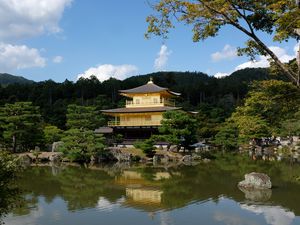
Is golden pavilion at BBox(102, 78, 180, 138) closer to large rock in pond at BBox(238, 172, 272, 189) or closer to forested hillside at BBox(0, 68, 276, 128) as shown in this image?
forested hillside at BBox(0, 68, 276, 128)

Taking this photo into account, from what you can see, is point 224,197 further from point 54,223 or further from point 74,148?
point 74,148

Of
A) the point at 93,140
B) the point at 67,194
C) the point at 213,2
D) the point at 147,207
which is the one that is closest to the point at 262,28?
the point at 213,2

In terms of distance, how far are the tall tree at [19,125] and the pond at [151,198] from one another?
602cm

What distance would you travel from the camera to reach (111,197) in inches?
622

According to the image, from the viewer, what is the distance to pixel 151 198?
15.7 metres

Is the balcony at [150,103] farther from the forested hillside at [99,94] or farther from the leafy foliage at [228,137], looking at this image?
the forested hillside at [99,94]

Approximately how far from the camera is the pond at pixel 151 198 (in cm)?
1221

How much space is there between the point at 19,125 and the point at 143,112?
1125 cm

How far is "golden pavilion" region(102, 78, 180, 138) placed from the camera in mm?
35625

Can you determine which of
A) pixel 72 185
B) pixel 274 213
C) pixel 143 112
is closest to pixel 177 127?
pixel 143 112

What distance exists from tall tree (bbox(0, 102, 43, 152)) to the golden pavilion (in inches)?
302

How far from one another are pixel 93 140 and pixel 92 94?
48168mm

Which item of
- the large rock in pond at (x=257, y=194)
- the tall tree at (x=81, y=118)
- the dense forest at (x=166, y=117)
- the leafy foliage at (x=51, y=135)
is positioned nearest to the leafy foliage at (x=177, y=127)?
the dense forest at (x=166, y=117)

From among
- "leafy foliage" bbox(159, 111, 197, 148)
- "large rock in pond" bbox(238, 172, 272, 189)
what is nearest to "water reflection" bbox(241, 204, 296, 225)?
"large rock in pond" bbox(238, 172, 272, 189)
